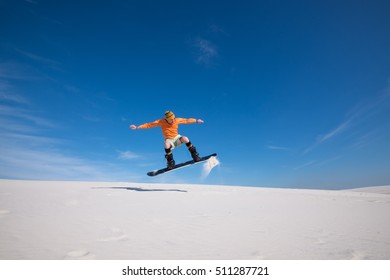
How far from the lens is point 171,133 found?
9.06 meters

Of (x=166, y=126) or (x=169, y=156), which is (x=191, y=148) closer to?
(x=169, y=156)

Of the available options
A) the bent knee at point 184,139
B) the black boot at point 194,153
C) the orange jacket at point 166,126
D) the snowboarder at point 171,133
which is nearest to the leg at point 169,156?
the snowboarder at point 171,133

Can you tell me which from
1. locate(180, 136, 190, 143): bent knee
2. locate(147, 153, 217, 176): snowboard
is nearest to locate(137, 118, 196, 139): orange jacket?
locate(180, 136, 190, 143): bent knee

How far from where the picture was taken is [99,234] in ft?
10.5

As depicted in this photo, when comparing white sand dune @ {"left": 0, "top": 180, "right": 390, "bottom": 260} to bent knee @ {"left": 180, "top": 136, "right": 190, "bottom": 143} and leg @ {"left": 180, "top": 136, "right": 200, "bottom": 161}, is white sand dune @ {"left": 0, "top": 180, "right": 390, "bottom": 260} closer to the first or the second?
leg @ {"left": 180, "top": 136, "right": 200, "bottom": 161}

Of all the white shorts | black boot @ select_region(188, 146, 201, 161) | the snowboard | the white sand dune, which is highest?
the white shorts

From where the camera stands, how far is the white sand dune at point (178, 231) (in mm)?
2707

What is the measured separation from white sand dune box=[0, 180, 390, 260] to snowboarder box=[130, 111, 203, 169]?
3.48m

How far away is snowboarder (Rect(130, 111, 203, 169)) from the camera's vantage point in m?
8.91

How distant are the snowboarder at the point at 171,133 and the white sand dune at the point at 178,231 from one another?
11.4 feet

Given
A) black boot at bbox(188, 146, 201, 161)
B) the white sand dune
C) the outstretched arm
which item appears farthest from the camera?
black boot at bbox(188, 146, 201, 161)

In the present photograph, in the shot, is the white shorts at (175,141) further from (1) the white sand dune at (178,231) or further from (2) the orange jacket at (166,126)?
(1) the white sand dune at (178,231)
